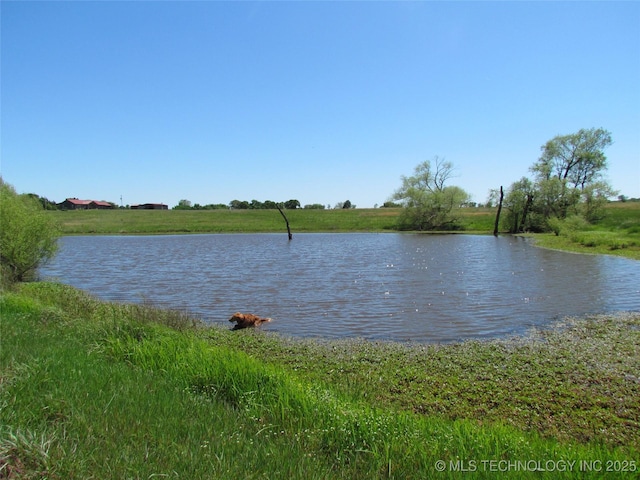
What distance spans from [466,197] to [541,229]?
14639 mm

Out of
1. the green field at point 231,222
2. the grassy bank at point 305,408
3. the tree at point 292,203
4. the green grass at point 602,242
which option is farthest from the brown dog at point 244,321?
the tree at point 292,203

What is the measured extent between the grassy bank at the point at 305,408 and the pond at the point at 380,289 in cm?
291

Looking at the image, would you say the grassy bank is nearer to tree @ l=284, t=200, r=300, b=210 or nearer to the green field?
the green field

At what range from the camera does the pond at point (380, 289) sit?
13.5 m

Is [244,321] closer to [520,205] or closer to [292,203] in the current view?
[520,205]

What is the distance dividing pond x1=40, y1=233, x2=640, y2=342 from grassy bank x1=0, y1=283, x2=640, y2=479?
9.54 feet

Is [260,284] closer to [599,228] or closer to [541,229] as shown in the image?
[599,228]

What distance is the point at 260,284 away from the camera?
21.5 metres

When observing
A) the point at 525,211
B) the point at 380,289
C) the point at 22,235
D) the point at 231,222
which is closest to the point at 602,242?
the point at 380,289

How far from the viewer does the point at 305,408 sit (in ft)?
18.2

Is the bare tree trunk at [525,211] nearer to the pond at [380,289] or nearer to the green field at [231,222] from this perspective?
the green field at [231,222]

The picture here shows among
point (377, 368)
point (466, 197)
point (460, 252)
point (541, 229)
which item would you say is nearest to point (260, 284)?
point (377, 368)

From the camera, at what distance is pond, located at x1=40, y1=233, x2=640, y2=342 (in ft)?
44.3

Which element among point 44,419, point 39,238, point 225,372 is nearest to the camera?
point 44,419
